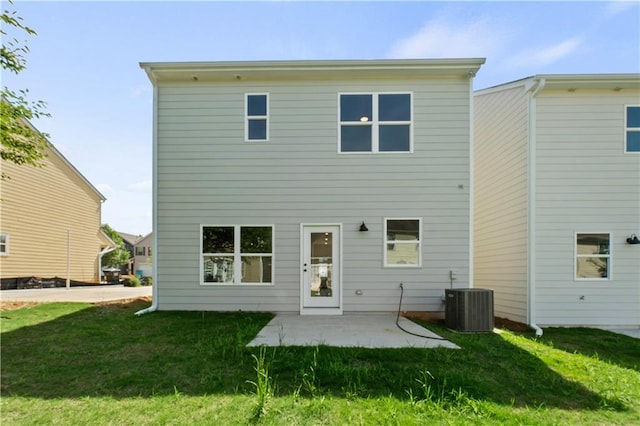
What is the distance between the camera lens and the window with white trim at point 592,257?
6.88 m

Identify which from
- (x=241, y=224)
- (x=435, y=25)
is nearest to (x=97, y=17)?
(x=241, y=224)

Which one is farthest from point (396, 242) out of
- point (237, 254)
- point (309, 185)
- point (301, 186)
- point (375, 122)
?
point (237, 254)

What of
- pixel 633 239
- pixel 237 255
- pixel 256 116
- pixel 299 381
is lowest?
pixel 299 381

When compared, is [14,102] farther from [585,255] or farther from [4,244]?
[585,255]

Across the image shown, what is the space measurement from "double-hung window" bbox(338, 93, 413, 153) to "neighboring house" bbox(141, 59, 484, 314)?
0.08ft

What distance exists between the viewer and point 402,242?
698 centimetres

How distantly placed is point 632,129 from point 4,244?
20.1 m

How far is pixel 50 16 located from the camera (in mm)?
6566

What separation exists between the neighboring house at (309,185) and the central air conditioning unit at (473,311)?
83cm

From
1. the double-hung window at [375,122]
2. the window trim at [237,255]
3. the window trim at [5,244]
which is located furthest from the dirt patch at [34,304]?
the double-hung window at [375,122]

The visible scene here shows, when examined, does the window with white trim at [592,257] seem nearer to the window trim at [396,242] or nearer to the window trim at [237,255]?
the window trim at [396,242]

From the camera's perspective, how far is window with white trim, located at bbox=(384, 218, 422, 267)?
693 centimetres

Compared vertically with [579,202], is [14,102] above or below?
above

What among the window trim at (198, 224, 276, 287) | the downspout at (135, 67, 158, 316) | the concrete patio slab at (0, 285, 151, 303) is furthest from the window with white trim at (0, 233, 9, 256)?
the window trim at (198, 224, 276, 287)
